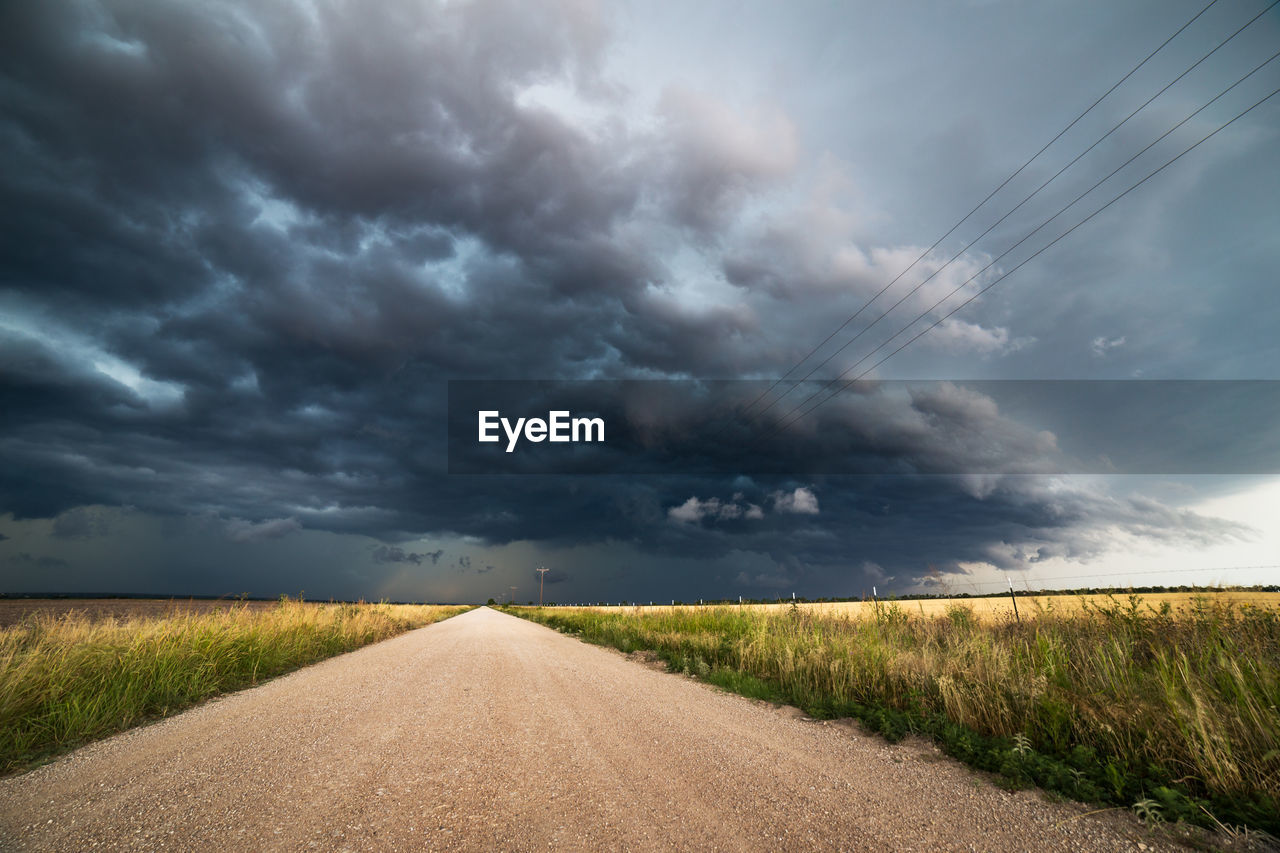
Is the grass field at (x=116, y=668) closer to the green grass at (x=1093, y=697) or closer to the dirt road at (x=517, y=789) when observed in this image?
the dirt road at (x=517, y=789)

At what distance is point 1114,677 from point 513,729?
7133mm

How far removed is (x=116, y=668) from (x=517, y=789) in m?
7.82

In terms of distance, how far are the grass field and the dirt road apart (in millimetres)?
654

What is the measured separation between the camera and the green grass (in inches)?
170

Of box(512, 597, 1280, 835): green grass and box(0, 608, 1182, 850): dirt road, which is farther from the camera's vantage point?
box(512, 597, 1280, 835): green grass

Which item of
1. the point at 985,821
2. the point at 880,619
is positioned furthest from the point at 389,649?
the point at 985,821

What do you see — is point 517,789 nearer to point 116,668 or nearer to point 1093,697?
point 1093,697

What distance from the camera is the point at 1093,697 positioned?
5.61m

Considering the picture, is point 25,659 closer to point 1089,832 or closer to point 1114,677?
point 1089,832

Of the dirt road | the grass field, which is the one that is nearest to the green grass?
the dirt road

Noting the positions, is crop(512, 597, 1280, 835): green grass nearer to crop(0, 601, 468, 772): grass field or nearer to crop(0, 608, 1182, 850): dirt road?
crop(0, 608, 1182, 850): dirt road

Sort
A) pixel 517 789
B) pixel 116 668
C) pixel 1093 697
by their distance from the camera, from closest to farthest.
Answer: pixel 517 789, pixel 1093 697, pixel 116 668

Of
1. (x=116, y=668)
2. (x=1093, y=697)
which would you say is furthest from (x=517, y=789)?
(x=116, y=668)

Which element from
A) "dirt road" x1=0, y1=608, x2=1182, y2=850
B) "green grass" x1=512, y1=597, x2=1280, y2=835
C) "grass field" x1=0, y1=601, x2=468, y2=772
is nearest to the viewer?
"dirt road" x1=0, y1=608, x2=1182, y2=850
